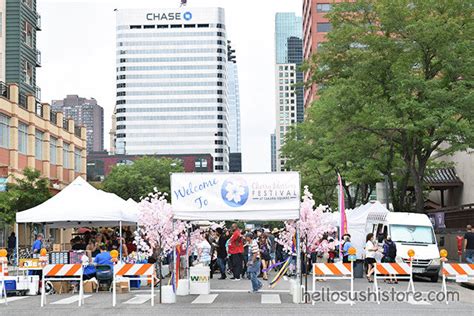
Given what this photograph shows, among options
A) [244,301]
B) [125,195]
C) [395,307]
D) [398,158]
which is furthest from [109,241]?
[125,195]

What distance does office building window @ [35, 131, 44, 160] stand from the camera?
54.1m

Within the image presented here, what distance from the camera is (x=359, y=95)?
36469 millimetres

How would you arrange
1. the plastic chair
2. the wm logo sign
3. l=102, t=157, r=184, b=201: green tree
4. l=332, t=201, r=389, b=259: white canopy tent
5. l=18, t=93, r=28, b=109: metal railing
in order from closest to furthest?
the wm logo sign < the plastic chair < l=332, t=201, r=389, b=259: white canopy tent < l=18, t=93, r=28, b=109: metal railing < l=102, t=157, r=184, b=201: green tree

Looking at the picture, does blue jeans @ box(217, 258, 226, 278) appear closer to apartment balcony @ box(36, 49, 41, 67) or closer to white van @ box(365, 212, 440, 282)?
white van @ box(365, 212, 440, 282)

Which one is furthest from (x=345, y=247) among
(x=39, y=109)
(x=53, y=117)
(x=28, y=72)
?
(x=28, y=72)

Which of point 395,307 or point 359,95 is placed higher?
point 359,95

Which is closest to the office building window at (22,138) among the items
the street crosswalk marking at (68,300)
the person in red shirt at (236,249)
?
the person in red shirt at (236,249)

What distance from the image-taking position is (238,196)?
19297 millimetres

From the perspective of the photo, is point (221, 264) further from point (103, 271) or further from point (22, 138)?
point (22, 138)

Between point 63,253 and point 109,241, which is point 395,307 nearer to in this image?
point 63,253

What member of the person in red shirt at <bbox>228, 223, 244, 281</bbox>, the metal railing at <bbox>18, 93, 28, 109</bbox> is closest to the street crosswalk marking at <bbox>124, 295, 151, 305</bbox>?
the person in red shirt at <bbox>228, 223, 244, 281</bbox>

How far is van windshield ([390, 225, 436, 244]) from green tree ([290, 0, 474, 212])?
465 centimetres

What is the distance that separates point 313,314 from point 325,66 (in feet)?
76.8

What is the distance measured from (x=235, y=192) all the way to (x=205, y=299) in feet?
9.75
